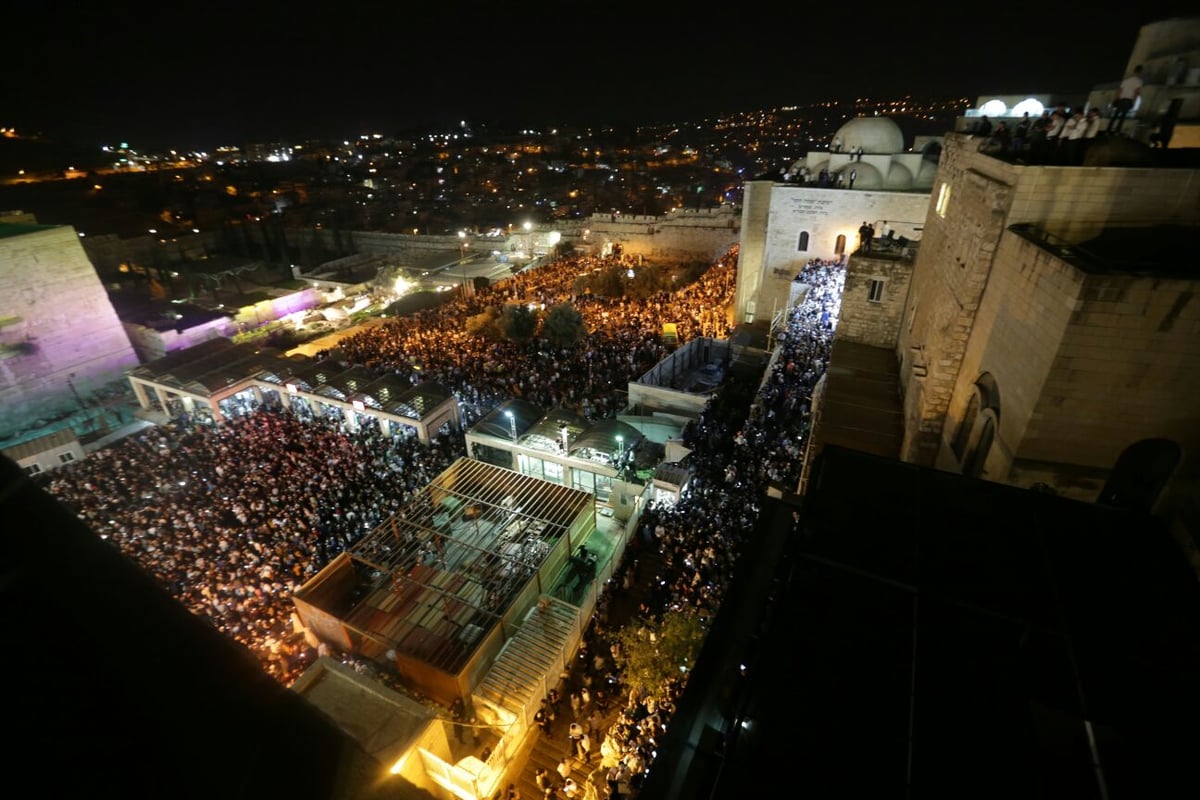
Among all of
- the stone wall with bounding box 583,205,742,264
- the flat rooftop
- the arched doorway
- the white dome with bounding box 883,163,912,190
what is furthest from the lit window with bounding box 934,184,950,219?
the stone wall with bounding box 583,205,742,264

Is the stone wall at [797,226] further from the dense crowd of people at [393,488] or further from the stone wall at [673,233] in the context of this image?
the stone wall at [673,233]

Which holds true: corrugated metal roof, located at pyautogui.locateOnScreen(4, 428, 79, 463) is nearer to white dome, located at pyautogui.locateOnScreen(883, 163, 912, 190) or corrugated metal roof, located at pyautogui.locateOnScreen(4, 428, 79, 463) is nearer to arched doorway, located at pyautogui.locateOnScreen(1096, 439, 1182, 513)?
arched doorway, located at pyautogui.locateOnScreen(1096, 439, 1182, 513)

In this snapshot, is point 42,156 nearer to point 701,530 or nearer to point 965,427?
point 701,530

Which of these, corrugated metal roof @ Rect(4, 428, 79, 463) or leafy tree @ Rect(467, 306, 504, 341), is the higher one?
leafy tree @ Rect(467, 306, 504, 341)

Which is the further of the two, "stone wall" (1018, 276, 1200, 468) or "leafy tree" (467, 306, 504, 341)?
"leafy tree" (467, 306, 504, 341)

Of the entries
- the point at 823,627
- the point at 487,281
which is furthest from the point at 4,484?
the point at 487,281

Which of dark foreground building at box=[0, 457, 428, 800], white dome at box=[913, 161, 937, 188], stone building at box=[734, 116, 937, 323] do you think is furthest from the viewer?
white dome at box=[913, 161, 937, 188]

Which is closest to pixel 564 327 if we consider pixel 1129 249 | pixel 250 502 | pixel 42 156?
pixel 250 502
